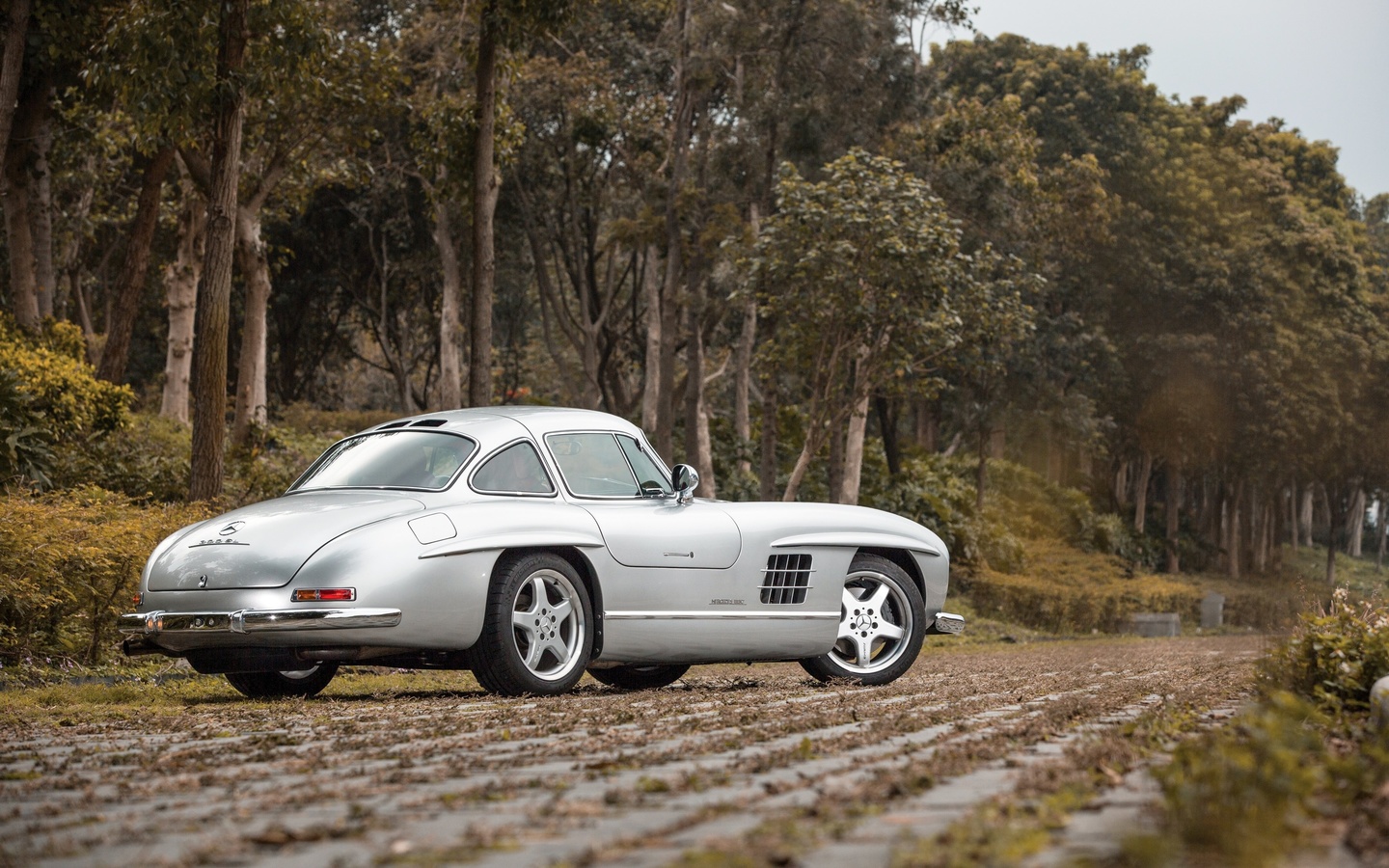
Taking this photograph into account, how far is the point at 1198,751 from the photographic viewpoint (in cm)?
458

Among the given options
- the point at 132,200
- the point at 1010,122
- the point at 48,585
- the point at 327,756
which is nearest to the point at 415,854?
the point at 327,756

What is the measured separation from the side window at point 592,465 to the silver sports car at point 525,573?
0.01 meters

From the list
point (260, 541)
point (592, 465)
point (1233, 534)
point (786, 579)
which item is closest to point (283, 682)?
point (260, 541)

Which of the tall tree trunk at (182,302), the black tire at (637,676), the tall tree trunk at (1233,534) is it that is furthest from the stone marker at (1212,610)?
the black tire at (637,676)

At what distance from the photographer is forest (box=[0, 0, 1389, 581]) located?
17.7 meters

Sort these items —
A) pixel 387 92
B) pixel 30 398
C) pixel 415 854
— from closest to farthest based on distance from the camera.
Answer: pixel 415 854 < pixel 30 398 < pixel 387 92

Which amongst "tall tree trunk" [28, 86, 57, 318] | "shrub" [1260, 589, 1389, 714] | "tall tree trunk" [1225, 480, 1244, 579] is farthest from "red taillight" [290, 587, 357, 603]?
"tall tree trunk" [1225, 480, 1244, 579]

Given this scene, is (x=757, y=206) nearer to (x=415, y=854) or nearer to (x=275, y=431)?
(x=275, y=431)

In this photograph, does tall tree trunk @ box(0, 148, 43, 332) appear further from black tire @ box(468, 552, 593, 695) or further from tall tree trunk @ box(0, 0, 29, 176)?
black tire @ box(468, 552, 593, 695)

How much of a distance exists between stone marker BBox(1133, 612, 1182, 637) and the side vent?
915 inches

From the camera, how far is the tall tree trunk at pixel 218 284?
14094mm

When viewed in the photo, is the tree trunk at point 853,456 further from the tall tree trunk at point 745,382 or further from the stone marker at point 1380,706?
the stone marker at point 1380,706

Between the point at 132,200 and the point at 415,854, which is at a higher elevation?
the point at 132,200

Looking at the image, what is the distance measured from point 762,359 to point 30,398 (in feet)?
41.6
